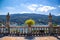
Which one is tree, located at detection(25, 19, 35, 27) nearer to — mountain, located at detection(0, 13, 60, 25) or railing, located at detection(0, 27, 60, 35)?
railing, located at detection(0, 27, 60, 35)

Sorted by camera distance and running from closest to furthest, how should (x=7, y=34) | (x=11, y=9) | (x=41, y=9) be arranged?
(x=7, y=34) → (x=11, y=9) → (x=41, y=9)

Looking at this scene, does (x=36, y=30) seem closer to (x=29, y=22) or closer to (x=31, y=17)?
(x=29, y=22)

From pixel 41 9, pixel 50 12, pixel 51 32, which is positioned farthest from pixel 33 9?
pixel 51 32

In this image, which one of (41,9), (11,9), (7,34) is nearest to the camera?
(7,34)

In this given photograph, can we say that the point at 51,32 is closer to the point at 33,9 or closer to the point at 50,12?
the point at 50,12

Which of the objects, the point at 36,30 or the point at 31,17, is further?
the point at 31,17

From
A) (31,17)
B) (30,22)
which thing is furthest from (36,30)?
(31,17)

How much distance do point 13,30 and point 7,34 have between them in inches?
18.6

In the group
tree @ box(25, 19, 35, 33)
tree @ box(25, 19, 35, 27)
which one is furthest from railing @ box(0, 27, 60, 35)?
tree @ box(25, 19, 35, 27)

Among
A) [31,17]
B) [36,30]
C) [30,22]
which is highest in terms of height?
[31,17]

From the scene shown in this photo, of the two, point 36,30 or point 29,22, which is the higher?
point 29,22

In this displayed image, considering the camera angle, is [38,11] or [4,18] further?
[38,11]

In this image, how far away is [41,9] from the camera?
10.5m

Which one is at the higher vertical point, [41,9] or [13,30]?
[41,9]
